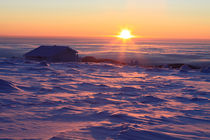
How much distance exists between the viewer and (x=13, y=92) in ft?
27.6

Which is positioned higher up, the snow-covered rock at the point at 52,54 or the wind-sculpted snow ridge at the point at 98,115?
the snow-covered rock at the point at 52,54

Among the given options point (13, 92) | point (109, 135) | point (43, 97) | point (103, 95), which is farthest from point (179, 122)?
point (13, 92)

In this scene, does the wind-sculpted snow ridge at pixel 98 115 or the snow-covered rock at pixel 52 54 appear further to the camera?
the snow-covered rock at pixel 52 54

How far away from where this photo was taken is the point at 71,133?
15.7 ft

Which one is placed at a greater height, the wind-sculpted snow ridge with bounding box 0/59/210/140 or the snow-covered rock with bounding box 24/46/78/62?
the snow-covered rock with bounding box 24/46/78/62

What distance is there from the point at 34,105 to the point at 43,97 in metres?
1.14

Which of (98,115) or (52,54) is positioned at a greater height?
(52,54)

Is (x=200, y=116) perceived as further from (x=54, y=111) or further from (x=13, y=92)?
(x=13, y=92)

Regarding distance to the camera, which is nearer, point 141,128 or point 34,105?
point 141,128

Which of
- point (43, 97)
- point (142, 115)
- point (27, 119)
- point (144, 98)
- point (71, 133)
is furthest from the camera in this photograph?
point (144, 98)

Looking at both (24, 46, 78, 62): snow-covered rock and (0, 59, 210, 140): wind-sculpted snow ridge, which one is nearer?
(0, 59, 210, 140): wind-sculpted snow ridge

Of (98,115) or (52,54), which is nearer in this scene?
(98,115)

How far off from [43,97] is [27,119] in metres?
2.46

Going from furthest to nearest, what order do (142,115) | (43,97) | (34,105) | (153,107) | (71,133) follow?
(43,97) → (153,107) → (34,105) → (142,115) → (71,133)
